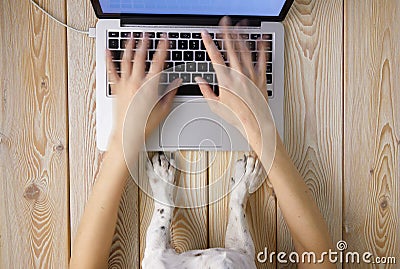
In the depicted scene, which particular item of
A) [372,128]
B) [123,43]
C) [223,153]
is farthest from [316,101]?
[123,43]

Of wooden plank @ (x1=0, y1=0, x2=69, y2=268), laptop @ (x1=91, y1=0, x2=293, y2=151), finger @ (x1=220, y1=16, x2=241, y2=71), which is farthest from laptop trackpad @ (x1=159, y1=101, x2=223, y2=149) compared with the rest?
wooden plank @ (x1=0, y1=0, x2=69, y2=268)

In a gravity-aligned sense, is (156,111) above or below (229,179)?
above

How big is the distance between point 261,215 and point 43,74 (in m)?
0.60

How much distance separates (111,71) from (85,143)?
0.60 ft

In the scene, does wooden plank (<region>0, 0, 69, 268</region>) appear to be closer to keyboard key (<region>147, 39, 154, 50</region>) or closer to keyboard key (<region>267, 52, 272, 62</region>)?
keyboard key (<region>147, 39, 154, 50</region>)

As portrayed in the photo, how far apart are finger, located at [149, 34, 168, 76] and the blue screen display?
0.07 meters

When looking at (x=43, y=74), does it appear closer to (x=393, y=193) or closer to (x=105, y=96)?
(x=105, y=96)

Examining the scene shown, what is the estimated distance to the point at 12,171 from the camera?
4.17 feet

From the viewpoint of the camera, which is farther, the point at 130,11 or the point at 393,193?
the point at 393,193

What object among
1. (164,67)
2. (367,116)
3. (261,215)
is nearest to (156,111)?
(164,67)

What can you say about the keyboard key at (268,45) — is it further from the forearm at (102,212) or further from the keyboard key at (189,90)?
the forearm at (102,212)

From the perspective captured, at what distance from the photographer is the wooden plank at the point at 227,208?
1.28 metres

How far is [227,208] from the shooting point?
1293mm

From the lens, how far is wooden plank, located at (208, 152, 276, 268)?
1.28m
